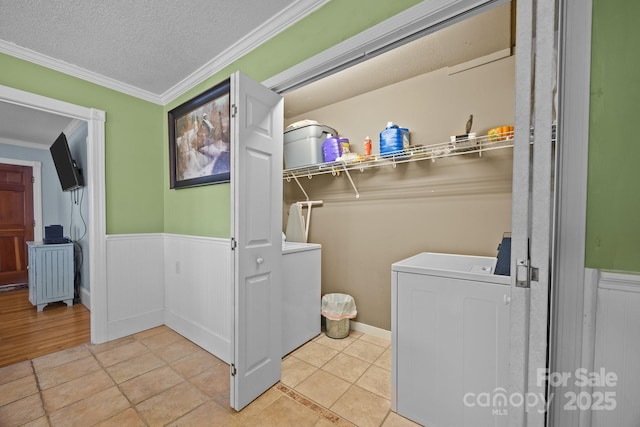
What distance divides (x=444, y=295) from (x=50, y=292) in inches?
177

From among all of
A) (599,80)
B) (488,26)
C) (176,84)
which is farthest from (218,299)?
(488,26)

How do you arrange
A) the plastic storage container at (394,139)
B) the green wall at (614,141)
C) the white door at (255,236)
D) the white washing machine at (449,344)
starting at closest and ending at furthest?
the green wall at (614,141) < the white washing machine at (449,344) < the white door at (255,236) < the plastic storage container at (394,139)

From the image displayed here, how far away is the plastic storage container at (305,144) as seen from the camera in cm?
252

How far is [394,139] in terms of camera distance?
2098 mm

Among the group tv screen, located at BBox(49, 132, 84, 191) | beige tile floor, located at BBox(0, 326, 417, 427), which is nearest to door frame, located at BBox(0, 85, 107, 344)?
beige tile floor, located at BBox(0, 326, 417, 427)

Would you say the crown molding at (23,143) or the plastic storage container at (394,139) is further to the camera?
the crown molding at (23,143)

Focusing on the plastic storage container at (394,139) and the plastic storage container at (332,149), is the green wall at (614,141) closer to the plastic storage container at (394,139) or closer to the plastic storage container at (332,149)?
the plastic storage container at (394,139)

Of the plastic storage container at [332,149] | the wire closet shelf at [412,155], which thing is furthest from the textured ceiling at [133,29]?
the wire closet shelf at [412,155]

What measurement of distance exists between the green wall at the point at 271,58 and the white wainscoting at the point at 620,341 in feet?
4.69

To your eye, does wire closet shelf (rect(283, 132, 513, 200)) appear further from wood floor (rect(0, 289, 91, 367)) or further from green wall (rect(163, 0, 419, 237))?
wood floor (rect(0, 289, 91, 367))

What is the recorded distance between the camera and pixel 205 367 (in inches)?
79.0

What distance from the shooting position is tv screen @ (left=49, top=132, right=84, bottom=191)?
2939 mm

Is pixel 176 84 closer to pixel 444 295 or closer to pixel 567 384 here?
pixel 444 295

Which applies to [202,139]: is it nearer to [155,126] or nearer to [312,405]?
[155,126]
